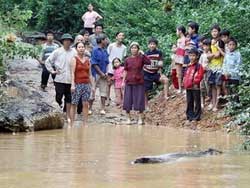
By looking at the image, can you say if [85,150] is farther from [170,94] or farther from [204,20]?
[204,20]

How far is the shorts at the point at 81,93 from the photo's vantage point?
48.2 ft

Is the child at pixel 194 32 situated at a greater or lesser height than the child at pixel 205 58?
greater

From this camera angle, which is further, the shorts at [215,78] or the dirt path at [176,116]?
the shorts at [215,78]

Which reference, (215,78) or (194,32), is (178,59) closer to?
(194,32)

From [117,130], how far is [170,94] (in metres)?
3.13

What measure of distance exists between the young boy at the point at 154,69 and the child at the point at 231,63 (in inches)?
79.0

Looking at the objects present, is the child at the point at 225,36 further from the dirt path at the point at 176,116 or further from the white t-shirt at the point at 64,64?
the white t-shirt at the point at 64,64

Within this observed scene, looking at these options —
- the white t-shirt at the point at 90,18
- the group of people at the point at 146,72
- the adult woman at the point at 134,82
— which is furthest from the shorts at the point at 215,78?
the white t-shirt at the point at 90,18

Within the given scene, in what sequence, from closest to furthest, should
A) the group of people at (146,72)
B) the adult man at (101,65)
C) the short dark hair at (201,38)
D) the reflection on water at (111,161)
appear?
the reflection on water at (111,161), the group of people at (146,72), the short dark hair at (201,38), the adult man at (101,65)

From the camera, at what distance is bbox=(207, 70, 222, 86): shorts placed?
14710mm

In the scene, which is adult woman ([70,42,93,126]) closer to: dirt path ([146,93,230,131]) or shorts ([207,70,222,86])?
dirt path ([146,93,230,131])

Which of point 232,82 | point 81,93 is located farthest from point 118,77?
point 232,82

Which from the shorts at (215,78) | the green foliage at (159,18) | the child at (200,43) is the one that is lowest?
the shorts at (215,78)

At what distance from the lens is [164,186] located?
7.11 meters
